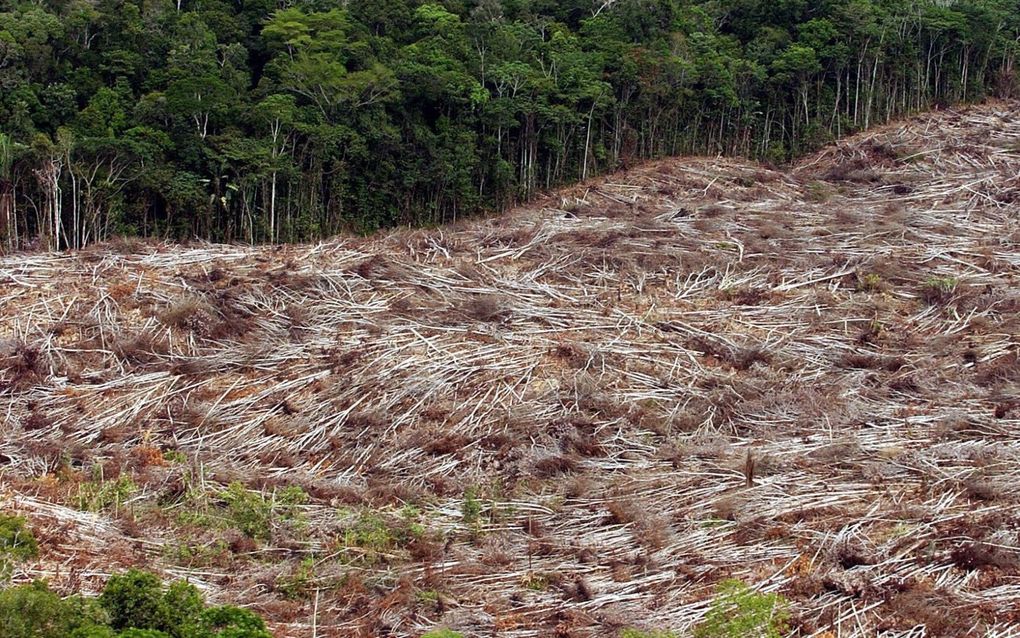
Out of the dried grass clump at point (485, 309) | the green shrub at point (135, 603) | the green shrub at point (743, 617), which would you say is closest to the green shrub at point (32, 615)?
the green shrub at point (135, 603)

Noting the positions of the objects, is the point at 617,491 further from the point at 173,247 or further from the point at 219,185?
the point at 219,185

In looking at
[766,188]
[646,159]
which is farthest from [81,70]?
[766,188]

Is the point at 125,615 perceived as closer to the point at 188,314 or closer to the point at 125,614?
the point at 125,614

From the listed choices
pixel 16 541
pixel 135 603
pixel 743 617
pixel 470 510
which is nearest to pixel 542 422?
pixel 470 510

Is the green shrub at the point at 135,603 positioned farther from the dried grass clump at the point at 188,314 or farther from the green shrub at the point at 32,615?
the dried grass clump at the point at 188,314

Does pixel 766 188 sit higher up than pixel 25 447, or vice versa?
pixel 766 188

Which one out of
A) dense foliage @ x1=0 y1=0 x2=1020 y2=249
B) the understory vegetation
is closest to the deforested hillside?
the understory vegetation

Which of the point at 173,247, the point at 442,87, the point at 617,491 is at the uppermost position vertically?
the point at 442,87
